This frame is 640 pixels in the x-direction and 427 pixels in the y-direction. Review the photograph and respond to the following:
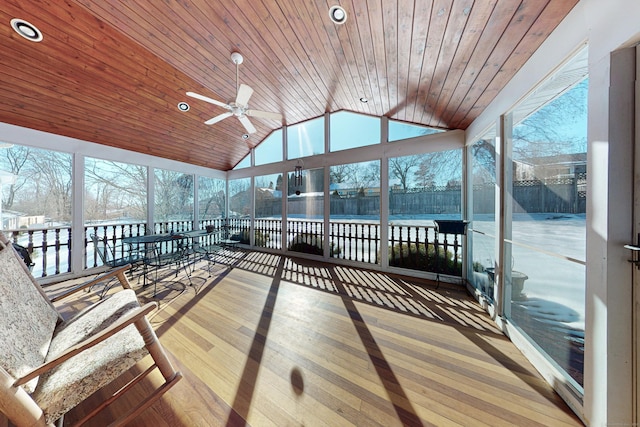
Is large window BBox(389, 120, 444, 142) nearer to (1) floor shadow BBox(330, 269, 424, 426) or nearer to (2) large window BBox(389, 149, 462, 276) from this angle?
(2) large window BBox(389, 149, 462, 276)

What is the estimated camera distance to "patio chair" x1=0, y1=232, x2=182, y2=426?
0.93m

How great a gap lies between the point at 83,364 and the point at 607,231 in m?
2.98

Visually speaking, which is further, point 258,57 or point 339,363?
point 258,57

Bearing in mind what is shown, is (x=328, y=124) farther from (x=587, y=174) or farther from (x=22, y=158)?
(x=22, y=158)

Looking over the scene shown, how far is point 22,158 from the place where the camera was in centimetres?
323

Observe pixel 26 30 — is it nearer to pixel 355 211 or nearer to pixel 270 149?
pixel 270 149

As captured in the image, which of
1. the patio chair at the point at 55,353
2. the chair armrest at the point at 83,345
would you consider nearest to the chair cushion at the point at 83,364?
the patio chair at the point at 55,353

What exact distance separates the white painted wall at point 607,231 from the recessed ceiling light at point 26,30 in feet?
15.4

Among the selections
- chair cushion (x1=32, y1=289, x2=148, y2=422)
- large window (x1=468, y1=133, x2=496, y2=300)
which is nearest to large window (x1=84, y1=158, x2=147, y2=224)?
chair cushion (x1=32, y1=289, x2=148, y2=422)

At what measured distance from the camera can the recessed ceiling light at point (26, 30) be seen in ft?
6.80

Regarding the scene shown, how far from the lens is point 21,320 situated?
1252 mm

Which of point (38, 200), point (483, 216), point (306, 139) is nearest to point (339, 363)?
point (483, 216)

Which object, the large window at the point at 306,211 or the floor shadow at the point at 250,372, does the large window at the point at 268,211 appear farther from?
the floor shadow at the point at 250,372

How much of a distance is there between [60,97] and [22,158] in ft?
4.16
